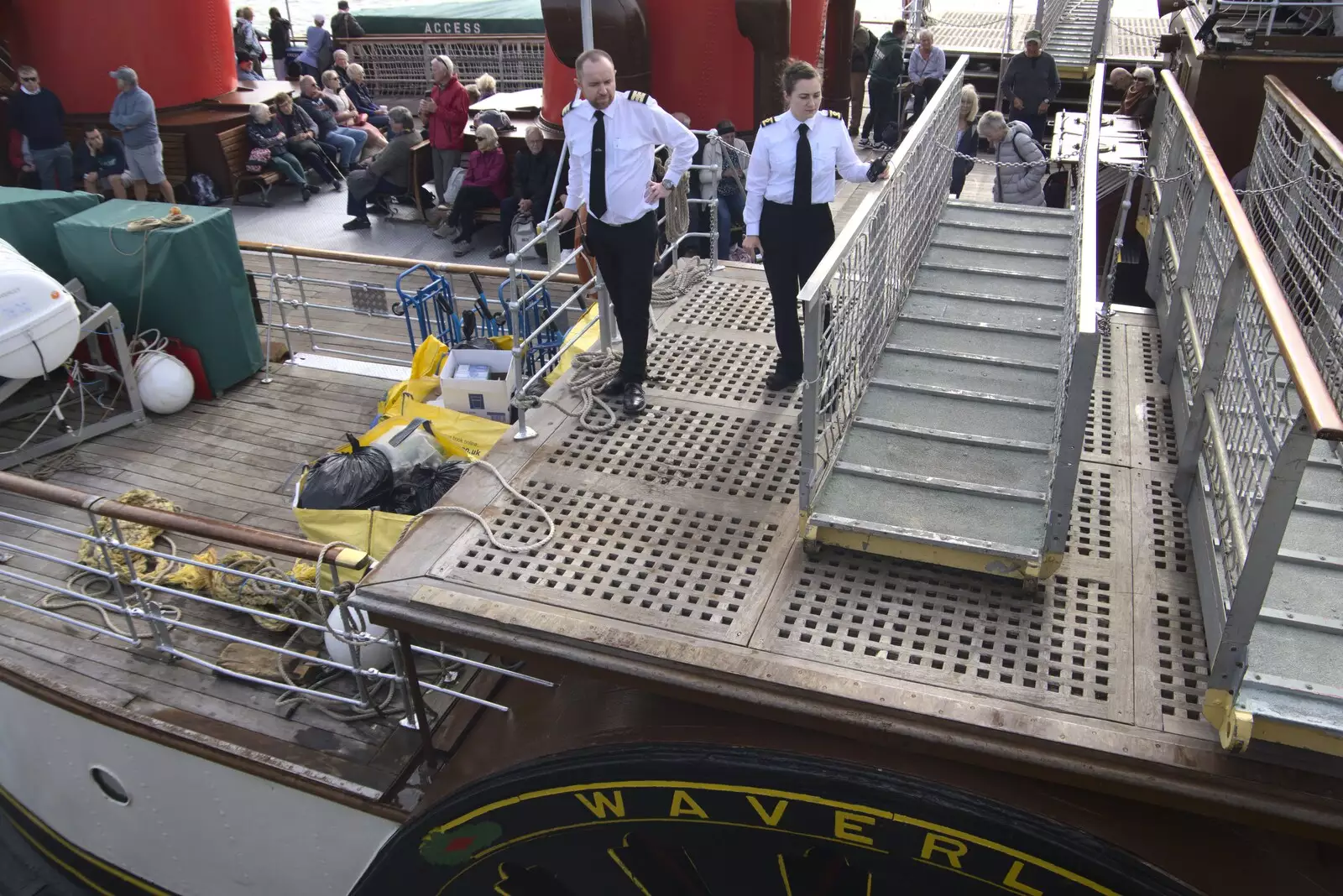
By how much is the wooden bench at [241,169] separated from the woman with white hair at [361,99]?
2.62m

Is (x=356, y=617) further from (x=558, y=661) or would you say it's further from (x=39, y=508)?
(x=39, y=508)

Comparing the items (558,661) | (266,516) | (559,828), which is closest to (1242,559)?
(558,661)

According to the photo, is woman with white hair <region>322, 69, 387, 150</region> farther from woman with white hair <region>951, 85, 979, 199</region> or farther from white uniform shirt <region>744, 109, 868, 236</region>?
white uniform shirt <region>744, 109, 868, 236</region>

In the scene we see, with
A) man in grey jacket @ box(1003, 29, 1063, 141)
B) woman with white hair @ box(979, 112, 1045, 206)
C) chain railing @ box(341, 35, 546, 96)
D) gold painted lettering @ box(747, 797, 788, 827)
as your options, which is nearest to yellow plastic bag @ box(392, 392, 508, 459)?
gold painted lettering @ box(747, 797, 788, 827)

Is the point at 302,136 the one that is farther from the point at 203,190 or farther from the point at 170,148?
the point at 170,148

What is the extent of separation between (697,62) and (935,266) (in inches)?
245

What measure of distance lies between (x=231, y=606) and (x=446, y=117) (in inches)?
349

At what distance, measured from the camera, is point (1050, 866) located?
321cm

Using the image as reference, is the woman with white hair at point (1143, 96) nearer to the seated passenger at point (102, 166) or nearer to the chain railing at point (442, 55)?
the chain railing at point (442, 55)

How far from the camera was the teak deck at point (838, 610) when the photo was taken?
3.05 metres

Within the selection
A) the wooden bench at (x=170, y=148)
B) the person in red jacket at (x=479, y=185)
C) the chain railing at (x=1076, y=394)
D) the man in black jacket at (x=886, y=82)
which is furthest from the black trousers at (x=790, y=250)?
the wooden bench at (x=170, y=148)

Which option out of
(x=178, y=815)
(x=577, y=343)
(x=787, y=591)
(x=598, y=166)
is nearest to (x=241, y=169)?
(x=577, y=343)

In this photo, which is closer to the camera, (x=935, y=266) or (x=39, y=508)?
(x=935, y=266)

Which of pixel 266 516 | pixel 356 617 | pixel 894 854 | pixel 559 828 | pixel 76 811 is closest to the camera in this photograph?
pixel 894 854
